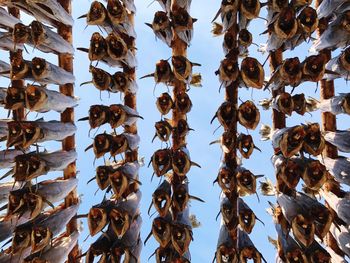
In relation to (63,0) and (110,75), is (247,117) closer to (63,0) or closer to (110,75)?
(110,75)

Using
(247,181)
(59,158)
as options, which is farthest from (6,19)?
(247,181)

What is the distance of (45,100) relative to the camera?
7.44m

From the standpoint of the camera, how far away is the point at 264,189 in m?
7.91

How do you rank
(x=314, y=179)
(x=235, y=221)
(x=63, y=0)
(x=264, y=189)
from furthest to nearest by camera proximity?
1. (x=63, y=0)
2. (x=264, y=189)
3. (x=235, y=221)
4. (x=314, y=179)

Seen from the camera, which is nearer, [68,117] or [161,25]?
[161,25]

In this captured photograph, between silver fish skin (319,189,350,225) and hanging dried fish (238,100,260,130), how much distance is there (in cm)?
161

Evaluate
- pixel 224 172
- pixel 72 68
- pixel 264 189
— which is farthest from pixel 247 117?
pixel 72 68

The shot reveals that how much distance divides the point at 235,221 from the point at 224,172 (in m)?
0.69

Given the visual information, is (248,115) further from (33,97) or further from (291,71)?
(33,97)

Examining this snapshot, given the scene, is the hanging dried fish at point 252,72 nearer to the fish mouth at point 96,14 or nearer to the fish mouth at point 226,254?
the fish mouth at point 96,14

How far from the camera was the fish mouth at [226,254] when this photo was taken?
7020 millimetres

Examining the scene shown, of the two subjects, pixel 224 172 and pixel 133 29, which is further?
pixel 133 29

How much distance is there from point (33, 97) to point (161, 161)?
1904 millimetres

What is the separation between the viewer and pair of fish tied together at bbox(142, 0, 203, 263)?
23.2 ft
